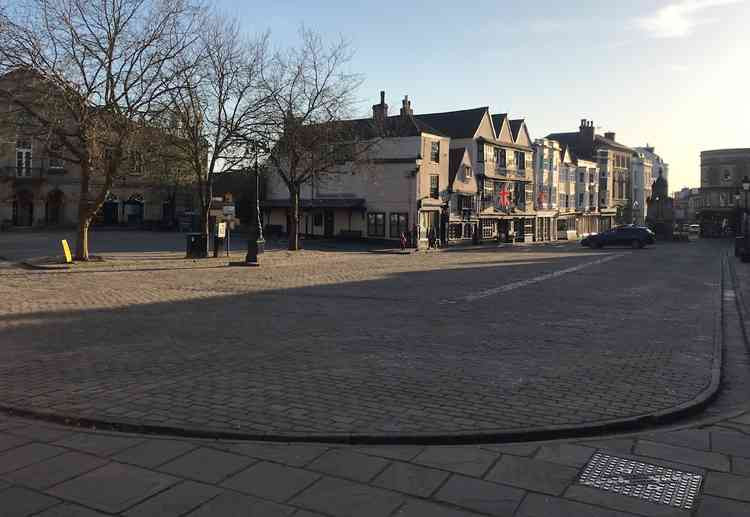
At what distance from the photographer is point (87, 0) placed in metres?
21.9

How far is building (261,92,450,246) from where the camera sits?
47750 mm

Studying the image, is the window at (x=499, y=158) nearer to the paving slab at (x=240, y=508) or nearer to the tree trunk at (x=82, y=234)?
the tree trunk at (x=82, y=234)

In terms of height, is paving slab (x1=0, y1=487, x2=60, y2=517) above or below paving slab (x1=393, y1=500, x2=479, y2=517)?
above

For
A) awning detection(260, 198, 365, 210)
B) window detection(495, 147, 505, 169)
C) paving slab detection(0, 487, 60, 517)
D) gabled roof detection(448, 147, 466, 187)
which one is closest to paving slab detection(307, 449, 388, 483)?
paving slab detection(0, 487, 60, 517)

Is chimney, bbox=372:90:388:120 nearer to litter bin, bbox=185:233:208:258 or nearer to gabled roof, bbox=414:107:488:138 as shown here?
gabled roof, bbox=414:107:488:138

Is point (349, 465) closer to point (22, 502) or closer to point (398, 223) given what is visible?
point (22, 502)

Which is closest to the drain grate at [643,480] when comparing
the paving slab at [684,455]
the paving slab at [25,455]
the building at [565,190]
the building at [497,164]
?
the paving slab at [684,455]

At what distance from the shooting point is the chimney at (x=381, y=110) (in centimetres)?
4854

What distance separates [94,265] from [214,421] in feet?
67.1

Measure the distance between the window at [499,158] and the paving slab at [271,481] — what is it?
56.6 m

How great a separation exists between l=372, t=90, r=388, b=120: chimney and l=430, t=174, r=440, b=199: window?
591 cm

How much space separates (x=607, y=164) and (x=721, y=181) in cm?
2443

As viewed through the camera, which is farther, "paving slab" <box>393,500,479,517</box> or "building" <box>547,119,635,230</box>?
"building" <box>547,119,635,230</box>

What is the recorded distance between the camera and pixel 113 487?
4.49 metres
